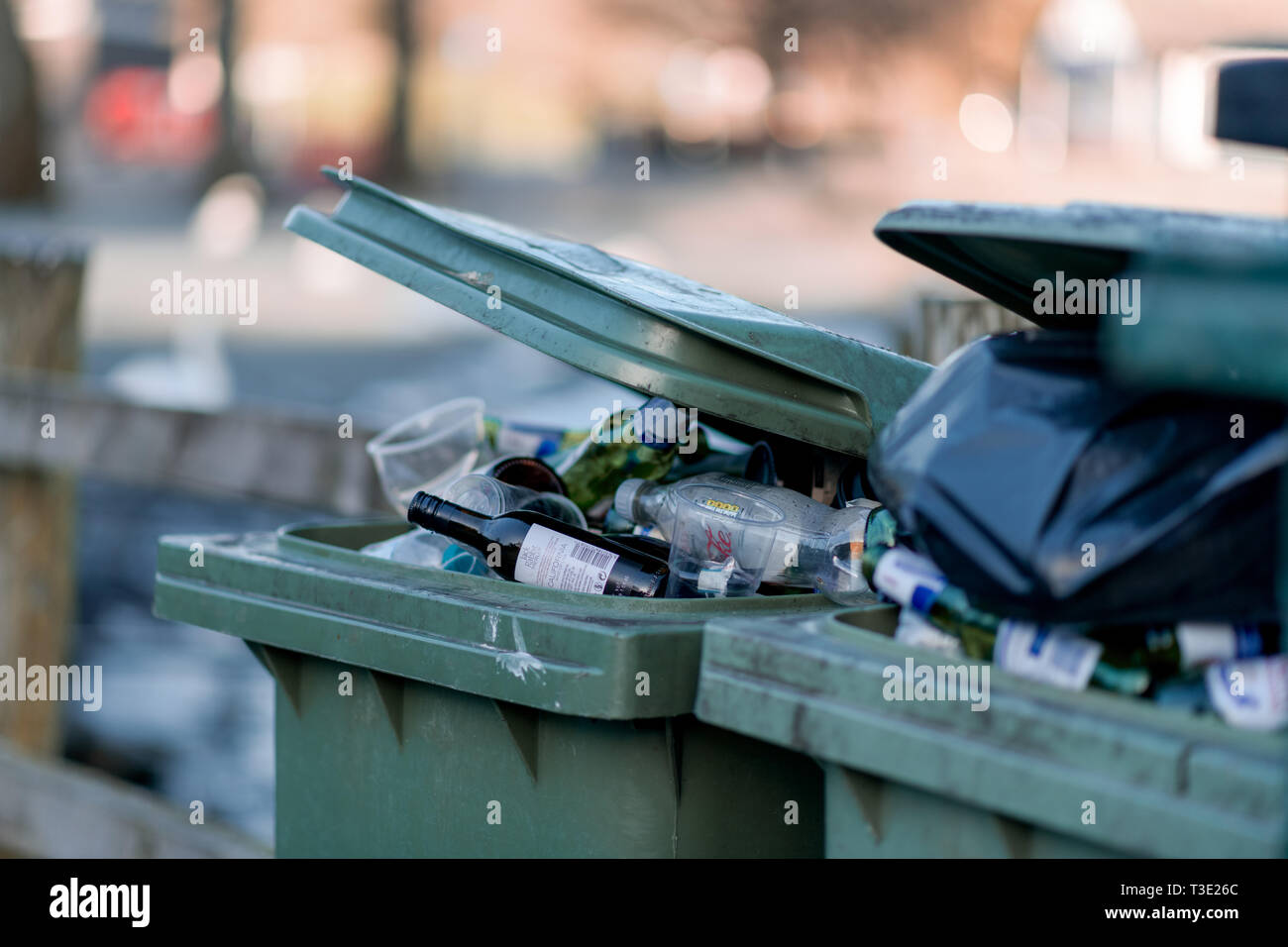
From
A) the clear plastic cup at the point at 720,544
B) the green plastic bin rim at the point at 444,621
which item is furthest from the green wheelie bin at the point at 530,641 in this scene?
the clear plastic cup at the point at 720,544

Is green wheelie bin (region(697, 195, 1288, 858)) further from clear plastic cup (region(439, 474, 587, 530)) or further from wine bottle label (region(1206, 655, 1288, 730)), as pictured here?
clear plastic cup (region(439, 474, 587, 530))

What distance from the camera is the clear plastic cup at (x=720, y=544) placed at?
2023 millimetres

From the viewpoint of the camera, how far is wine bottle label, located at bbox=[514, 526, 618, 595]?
198cm

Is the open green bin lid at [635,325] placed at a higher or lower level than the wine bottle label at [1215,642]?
higher

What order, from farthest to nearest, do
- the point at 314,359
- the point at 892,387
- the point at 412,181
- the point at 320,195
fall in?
the point at 320,195 → the point at 412,181 → the point at 314,359 → the point at 892,387

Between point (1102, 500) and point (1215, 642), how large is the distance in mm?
184

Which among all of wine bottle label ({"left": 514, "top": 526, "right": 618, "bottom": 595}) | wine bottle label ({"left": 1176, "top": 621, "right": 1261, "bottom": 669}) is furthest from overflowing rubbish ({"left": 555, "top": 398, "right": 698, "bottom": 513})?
wine bottle label ({"left": 1176, "top": 621, "right": 1261, "bottom": 669})

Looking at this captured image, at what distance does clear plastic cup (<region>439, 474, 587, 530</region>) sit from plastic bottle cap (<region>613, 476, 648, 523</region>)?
0.07 meters

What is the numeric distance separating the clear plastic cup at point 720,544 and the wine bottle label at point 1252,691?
73 centimetres

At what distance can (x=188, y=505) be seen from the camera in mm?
9219

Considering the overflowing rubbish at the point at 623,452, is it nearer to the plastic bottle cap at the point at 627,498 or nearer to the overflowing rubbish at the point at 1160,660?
the plastic bottle cap at the point at 627,498

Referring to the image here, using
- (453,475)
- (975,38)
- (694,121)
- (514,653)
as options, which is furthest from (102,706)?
(694,121)
